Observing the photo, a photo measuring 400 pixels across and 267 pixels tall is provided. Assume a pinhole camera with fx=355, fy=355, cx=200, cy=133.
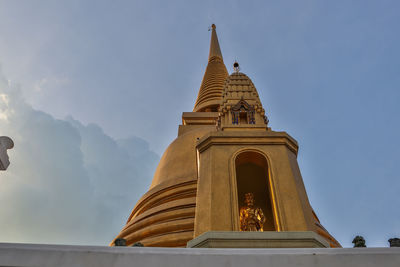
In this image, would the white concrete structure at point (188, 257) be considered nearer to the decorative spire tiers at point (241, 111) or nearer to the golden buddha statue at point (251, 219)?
the golden buddha statue at point (251, 219)

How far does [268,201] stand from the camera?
11453mm

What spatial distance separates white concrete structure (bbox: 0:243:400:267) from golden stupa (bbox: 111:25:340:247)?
10.9 ft

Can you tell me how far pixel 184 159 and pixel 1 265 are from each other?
1139 cm

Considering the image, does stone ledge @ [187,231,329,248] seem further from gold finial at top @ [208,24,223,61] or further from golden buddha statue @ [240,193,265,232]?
gold finial at top @ [208,24,223,61]

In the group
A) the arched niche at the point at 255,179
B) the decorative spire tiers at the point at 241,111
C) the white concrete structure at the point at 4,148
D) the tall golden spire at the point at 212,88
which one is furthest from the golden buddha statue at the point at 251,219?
the tall golden spire at the point at 212,88

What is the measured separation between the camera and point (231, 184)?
846 centimetres

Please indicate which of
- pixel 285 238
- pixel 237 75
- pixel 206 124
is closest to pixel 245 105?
pixel 237 75

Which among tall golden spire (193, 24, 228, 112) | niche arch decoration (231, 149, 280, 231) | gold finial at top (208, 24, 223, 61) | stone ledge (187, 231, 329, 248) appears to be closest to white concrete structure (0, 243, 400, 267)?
stone ledge (187, 231, 329, 248)

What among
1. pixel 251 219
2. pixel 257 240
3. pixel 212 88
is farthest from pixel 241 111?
pixel 212 88

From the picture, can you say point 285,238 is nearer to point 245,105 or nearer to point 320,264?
point 320,264

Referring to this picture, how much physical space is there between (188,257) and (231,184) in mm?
4405

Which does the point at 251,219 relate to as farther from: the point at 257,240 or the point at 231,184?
the point at 257,240

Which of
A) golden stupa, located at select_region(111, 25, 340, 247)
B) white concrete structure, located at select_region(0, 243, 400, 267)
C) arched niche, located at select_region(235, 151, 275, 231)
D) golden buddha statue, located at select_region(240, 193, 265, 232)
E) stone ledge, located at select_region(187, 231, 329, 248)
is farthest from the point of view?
arched niche, located at select_region(235, 151, 275, 231)

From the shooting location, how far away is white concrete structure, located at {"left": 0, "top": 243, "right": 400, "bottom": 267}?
4.06 m
